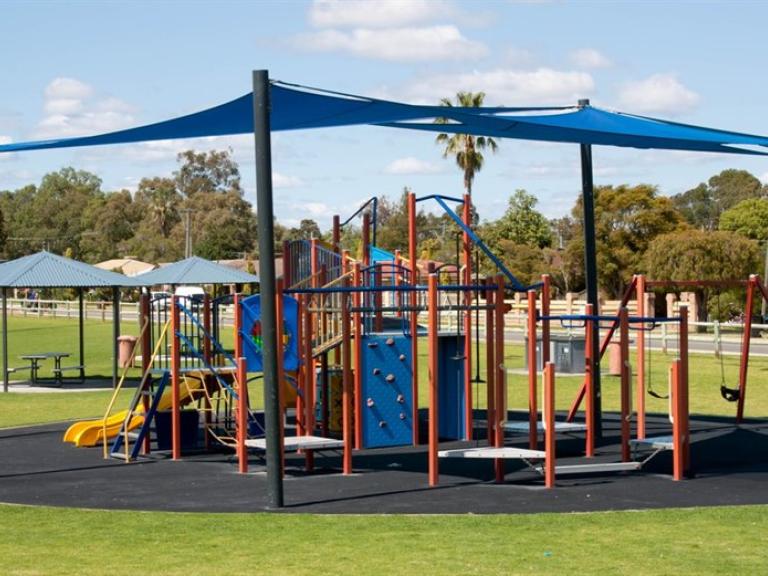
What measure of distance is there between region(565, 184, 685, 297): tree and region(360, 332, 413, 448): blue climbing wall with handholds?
1590 inches

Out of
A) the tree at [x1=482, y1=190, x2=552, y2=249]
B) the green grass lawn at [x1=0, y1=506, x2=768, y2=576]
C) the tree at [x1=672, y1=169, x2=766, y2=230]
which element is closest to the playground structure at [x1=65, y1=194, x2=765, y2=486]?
the green grass lawn at [x1=0, y1=506, x2=768, y2=576]

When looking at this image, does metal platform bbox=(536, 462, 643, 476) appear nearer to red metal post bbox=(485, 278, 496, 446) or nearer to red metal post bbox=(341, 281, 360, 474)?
red metal post bbox=(485, 278, 496, 446)

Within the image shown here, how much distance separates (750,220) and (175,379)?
221 ft

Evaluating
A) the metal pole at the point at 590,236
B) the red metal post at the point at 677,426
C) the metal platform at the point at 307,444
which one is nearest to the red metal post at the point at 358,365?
the metal platform at the point at 307,444

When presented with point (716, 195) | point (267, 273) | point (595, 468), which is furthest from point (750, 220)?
point (267, 273)

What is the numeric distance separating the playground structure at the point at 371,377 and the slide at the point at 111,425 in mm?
20

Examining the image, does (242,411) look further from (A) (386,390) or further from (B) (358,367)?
(A) (386,390)

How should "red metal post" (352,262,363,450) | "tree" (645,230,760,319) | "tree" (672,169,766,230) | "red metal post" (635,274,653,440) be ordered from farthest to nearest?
"tree" (672,169,766,230) → "tree" (645,230,760,319) → "red metal post" (635,274,653,440) → "red metal post" (352,262,363,450)

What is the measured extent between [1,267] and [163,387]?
13.8 metres

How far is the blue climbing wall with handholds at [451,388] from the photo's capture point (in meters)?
17.5

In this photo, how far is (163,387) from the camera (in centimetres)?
1588

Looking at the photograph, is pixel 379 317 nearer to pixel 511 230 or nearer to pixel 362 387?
pixel 362 387

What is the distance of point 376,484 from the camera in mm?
13625

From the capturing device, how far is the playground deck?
12336mm
